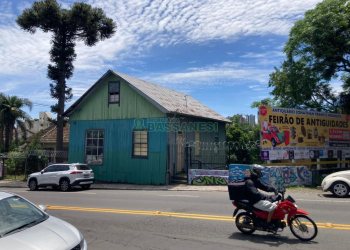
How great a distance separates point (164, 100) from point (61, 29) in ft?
37.8

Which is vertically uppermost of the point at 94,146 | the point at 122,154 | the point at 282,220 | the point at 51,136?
the point at 51,136

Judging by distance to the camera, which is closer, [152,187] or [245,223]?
[245,223]

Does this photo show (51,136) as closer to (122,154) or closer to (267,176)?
(122,154)

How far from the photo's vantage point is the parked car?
21.5m

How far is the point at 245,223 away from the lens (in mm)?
8812

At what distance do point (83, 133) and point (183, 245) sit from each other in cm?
2000

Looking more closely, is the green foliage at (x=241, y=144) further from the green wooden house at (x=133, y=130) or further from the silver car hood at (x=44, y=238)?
the silver car hood at (x=44, y=238)

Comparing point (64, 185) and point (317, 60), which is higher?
point (317, 60)

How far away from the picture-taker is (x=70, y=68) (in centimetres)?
3122

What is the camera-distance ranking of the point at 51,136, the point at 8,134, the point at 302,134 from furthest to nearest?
the point at 8,134 → the point at 51,136 → the point at 302,134

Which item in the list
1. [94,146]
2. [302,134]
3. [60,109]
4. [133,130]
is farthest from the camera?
[60,109]

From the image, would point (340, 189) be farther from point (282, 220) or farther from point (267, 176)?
point (282, 220)

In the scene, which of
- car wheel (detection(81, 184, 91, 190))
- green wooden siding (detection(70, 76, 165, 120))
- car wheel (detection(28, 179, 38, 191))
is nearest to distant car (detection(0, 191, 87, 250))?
car wheel (detection(81, 184, 91, 190))

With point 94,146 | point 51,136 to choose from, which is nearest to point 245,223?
point 94,146
